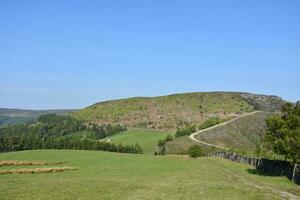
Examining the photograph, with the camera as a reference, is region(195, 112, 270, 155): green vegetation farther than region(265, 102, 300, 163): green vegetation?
Yes

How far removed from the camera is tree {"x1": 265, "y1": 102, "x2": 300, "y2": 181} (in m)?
58.6

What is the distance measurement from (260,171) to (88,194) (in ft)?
127

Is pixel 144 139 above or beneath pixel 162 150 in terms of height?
above

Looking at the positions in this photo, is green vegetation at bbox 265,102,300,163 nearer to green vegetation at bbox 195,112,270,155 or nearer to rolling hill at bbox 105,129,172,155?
green vegetation at bbox 195,112,270,155

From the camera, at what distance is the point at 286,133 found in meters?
61.0

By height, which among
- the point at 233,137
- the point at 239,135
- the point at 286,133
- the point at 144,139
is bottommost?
the point at 144,139

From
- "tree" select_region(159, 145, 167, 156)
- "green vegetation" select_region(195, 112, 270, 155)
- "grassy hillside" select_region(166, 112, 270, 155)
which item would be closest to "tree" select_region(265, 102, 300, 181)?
"grassy hillside" select_region(166, 112, 270, 155)

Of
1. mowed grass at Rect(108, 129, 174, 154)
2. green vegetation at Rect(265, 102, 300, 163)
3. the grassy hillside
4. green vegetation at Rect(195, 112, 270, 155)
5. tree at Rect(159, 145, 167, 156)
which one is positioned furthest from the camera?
mowed grass at Rect(108, 129, 174, 154)

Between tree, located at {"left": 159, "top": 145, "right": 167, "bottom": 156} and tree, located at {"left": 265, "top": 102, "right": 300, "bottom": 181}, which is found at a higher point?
tree, located at {"left": 265, "top": 102, "right": 300, "bottom": 181}

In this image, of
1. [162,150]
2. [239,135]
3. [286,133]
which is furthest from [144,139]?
[286,133]

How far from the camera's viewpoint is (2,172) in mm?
58750

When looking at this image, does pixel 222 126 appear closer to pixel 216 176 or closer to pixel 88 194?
pixel 216 176

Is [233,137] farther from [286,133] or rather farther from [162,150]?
[286,133]

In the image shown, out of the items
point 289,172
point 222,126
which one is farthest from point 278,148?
point 222,126
